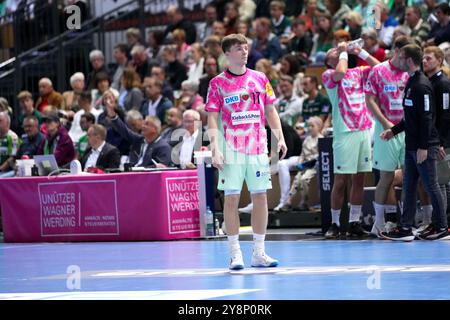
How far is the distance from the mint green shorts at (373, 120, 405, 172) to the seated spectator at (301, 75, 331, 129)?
3.74 metres

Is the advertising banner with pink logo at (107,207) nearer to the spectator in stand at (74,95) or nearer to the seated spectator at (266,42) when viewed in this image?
the spectator in stand at (74,95)

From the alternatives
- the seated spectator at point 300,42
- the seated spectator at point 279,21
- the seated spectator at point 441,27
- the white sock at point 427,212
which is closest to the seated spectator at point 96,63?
the seated spectator at point 279,21

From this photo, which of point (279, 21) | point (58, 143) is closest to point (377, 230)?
point (58, 143)

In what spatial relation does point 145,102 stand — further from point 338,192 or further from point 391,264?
point 391,264

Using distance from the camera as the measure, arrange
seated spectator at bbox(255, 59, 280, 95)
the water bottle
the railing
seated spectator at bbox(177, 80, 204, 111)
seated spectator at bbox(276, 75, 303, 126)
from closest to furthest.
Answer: the water bottle, seated spectator at bbox(276, 75, 303, 126), seated spectator at bbox(255, 59, 280, 95), seated spectator at bbox(177, 80, 204, 111), the railing

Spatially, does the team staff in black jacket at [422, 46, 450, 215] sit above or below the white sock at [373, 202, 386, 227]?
above

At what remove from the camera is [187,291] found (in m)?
8.44

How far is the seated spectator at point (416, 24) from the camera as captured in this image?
1762 cm

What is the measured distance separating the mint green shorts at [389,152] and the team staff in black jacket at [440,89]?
545 mm

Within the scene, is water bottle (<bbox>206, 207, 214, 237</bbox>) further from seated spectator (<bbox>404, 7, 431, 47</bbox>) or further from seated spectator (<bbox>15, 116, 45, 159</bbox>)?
seated spectator (<bbox>404, 7, 431, 47</bbox>)

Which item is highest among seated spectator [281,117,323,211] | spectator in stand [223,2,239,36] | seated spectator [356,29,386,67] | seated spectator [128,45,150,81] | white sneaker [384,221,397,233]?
spectator in stand [223,2,239,36]

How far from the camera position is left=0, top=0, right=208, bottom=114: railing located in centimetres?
2303

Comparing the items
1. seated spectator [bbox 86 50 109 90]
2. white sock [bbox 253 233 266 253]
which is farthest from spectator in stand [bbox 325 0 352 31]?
white sock [bbox 253 233 266 253]
